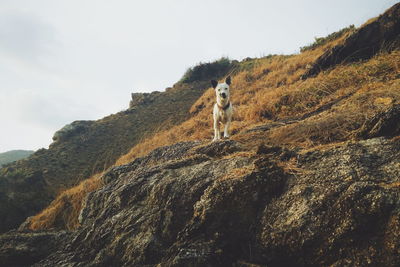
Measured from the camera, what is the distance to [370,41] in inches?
328

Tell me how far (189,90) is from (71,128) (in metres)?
9.76

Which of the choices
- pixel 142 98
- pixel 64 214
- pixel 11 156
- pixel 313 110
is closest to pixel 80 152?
pixel 142 98

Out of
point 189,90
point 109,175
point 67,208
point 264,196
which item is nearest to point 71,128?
point 189,90

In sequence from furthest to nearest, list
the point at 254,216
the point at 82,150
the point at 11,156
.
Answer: the point at 11,156, the point at 82,150, the point at 254,216

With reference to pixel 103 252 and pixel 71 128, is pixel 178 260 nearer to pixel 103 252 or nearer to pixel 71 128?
pixel 103 252

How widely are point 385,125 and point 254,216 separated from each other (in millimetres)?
1963

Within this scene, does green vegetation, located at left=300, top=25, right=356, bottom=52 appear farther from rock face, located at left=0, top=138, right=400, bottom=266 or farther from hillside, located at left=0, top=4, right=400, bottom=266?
rock face, located at left=0, top=138, right=400, bottom=266

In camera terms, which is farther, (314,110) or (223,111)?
(223,111)

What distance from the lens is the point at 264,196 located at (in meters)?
2.92

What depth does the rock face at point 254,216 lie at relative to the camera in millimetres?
2156

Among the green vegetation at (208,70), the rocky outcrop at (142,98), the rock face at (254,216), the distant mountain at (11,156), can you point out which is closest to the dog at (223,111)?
the rock face at (254,216)

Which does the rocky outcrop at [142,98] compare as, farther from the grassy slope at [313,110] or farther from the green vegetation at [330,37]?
the green vegetation at [330,37]

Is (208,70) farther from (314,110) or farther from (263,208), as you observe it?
(263,208)

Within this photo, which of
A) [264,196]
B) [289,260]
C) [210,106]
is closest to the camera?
[289,260]
